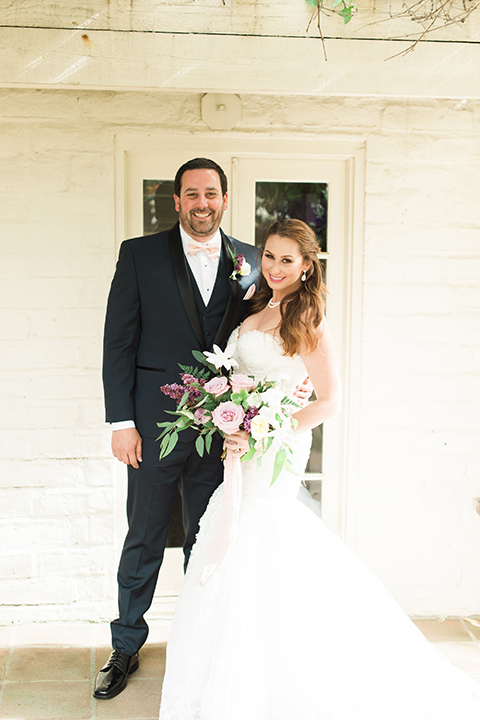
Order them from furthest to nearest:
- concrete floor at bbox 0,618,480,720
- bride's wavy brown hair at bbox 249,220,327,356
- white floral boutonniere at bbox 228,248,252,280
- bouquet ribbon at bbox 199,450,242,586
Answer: white floral boutonniere at bbox 228,248,252,280 → concrete floor at bbox 0,618,480,720 → bride's wavy brown hair at bbox 249,220,327,356 → bouquet ribbon at bbox 199,450,242,586

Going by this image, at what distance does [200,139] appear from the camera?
3.16 meters

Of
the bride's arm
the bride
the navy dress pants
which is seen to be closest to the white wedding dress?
the bride

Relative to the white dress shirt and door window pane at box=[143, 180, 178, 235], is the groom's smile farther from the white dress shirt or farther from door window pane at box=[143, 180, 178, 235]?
door window pane at box=[143, 180, 178, 235]

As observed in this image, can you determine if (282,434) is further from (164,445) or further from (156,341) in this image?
(156,341)

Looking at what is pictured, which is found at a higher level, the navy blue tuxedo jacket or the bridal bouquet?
the navy blue tuxedo jacket

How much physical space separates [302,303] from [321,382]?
1.06ft

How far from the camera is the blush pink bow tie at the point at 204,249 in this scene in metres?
2.71

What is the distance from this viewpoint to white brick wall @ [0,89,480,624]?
3.11m

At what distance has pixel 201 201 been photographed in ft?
8.84

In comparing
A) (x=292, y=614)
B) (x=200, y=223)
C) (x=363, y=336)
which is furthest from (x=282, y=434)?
(x=363, y=336)

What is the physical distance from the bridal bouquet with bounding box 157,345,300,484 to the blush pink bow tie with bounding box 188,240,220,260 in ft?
1.64

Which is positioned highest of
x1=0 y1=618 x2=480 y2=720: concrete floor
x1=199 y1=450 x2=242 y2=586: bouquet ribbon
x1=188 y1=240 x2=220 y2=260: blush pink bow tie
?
x1=188 y1=240 x2=220 y2=260: blush pink bow tie

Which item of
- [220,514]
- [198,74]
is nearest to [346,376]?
[220,514]

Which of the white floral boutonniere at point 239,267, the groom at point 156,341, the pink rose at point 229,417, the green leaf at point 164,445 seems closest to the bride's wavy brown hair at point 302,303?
the white floral boutonniere at point 239,267
